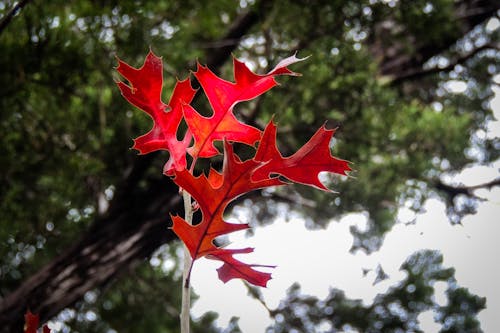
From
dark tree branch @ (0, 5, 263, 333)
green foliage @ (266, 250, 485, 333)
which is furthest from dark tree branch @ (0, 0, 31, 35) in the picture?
green foliage @ (266, 250, 485, 333)

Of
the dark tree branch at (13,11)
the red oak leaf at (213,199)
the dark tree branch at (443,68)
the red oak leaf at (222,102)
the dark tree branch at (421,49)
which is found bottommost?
the red oak leaf at (213,199)

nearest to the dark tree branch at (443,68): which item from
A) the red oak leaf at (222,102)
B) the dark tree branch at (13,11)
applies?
the dark tree branch at (13,11)

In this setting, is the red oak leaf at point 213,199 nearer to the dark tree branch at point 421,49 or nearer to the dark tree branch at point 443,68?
the dark tree branch at point 421,49

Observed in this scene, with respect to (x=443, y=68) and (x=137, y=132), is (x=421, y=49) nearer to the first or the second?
(x=443, y=68)

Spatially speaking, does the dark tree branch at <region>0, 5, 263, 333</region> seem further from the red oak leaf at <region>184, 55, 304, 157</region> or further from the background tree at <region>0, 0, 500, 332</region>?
the red oak leaf at <region>184, 55, 304, 157</region>

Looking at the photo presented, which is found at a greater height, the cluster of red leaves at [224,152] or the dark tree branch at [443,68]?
the dark tree branch at [443,68]
